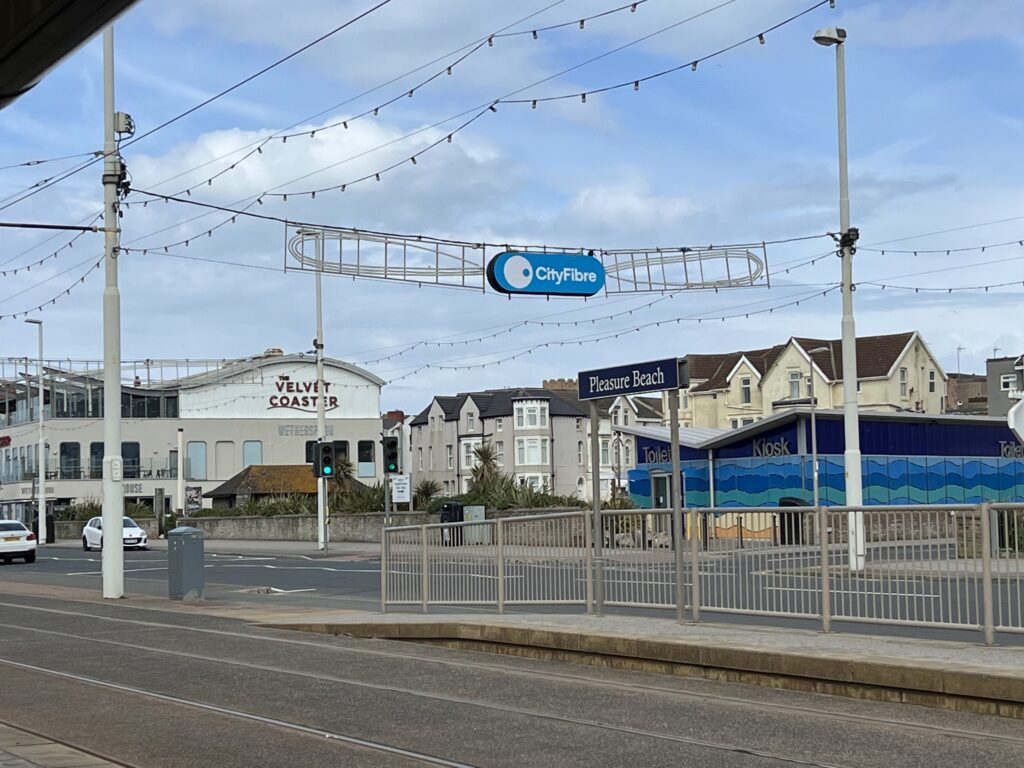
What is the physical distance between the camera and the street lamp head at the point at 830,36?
26.4m

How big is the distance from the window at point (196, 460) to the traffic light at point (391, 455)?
61.1 metres

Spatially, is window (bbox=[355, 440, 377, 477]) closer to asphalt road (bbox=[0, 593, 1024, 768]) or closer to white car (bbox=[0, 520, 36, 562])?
white car (bbox=[0, 520, 36, 562])

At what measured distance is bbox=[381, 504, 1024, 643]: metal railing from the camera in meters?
12.2

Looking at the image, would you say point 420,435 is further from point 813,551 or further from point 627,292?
point 813,551

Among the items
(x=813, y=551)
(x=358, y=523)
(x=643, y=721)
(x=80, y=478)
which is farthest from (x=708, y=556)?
(x=80, y=478)

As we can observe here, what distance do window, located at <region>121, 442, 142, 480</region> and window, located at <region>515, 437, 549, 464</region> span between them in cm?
2687

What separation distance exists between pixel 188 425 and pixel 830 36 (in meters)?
78.1

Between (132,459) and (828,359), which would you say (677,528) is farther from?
(132,459)

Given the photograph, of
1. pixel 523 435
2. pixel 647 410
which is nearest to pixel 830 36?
pixel 523 435

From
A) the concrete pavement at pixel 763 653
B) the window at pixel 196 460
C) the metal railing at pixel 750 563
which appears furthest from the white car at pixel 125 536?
the window at pixel 196 460

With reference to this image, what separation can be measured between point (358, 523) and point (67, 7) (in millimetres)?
46993

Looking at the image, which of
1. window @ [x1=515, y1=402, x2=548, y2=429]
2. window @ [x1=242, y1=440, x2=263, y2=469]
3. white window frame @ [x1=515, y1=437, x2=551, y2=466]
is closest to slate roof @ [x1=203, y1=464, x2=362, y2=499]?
window @ [x1=242, y1=440, x2=263, y2=469]

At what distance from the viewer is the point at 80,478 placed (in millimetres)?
94438

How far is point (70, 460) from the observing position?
94.4 m
